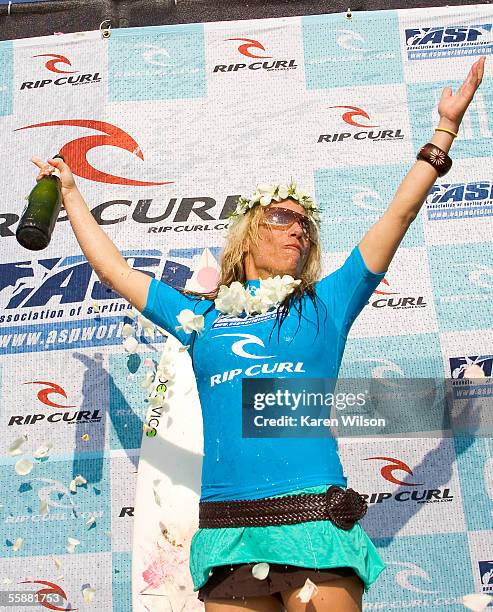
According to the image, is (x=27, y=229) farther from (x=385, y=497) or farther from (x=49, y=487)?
(x=385, y=497)

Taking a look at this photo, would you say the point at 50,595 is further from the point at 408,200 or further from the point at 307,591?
the point at 408,200

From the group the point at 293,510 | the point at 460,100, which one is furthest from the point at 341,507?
the point at 460,100

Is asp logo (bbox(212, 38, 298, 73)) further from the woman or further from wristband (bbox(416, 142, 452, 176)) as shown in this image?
wristband (bbox(416, 142, 452, 176))

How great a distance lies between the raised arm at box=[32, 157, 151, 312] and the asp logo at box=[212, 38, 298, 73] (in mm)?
1446

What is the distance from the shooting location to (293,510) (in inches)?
83.0

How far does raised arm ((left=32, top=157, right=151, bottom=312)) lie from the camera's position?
2.50 metres

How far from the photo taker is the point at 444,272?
3568 millimetres

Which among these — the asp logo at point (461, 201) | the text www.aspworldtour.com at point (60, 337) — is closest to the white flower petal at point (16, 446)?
the text www.aspworldtour.com at point (60, 337)

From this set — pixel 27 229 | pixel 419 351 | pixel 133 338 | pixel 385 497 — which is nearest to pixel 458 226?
pixel 419 351

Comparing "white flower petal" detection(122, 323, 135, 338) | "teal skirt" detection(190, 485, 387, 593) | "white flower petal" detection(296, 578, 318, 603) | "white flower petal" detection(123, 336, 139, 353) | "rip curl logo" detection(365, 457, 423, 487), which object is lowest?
"white flower petal" detection(296, 578, 318, 603)

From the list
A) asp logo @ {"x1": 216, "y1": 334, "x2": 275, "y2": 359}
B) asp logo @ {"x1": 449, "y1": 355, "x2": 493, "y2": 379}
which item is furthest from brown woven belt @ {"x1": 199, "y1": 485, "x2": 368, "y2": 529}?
asp logo @ {"x1": 449, "y1": 355, "x2": 493, "y2": 379}

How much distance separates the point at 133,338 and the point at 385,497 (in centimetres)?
114

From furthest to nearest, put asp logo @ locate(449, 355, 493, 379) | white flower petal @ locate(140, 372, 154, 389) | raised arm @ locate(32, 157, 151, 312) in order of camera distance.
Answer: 1. asp logo @ locate(449, 355, 493, 379)
2. white flower petal @ locate(140, 372, 154, 389)
3. raised arm @ locate(32, 157, 151, 312)

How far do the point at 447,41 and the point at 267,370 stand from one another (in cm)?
220
